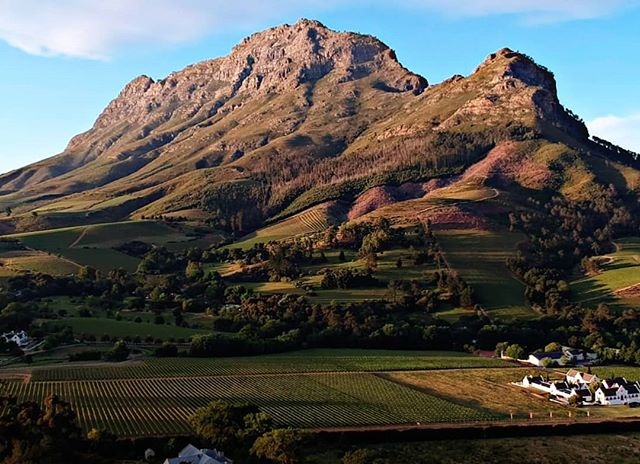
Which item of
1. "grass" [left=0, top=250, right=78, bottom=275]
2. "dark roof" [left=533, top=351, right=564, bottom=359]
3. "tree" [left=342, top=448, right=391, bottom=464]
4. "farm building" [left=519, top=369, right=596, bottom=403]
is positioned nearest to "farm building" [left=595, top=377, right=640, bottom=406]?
"farm building" [left=519, top=369, right=596, bottom=403]

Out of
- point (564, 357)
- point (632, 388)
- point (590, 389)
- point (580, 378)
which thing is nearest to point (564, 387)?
point (590, 389)

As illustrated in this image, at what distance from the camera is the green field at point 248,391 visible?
193 feet

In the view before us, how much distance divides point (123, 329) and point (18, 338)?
1501cm

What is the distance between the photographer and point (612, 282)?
128250 millimetres

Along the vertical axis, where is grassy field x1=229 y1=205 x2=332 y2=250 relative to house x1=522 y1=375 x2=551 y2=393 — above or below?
above

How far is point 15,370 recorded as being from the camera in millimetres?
74500

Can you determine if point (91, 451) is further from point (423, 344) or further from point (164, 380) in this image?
point (423, 344)

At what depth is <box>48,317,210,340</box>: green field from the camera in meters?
97.4

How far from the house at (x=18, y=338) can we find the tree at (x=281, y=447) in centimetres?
5719

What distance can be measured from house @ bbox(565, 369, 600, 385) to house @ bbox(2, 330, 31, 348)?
7468cm

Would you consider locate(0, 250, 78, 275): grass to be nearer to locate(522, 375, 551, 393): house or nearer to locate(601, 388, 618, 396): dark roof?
locate(522, 375, 551, 393): house

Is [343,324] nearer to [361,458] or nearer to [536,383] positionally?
[536,383]

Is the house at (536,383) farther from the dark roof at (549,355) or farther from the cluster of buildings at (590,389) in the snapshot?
the dark roof at (549,355)

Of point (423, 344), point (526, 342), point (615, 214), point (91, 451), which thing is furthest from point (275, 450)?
point (615, 214)
